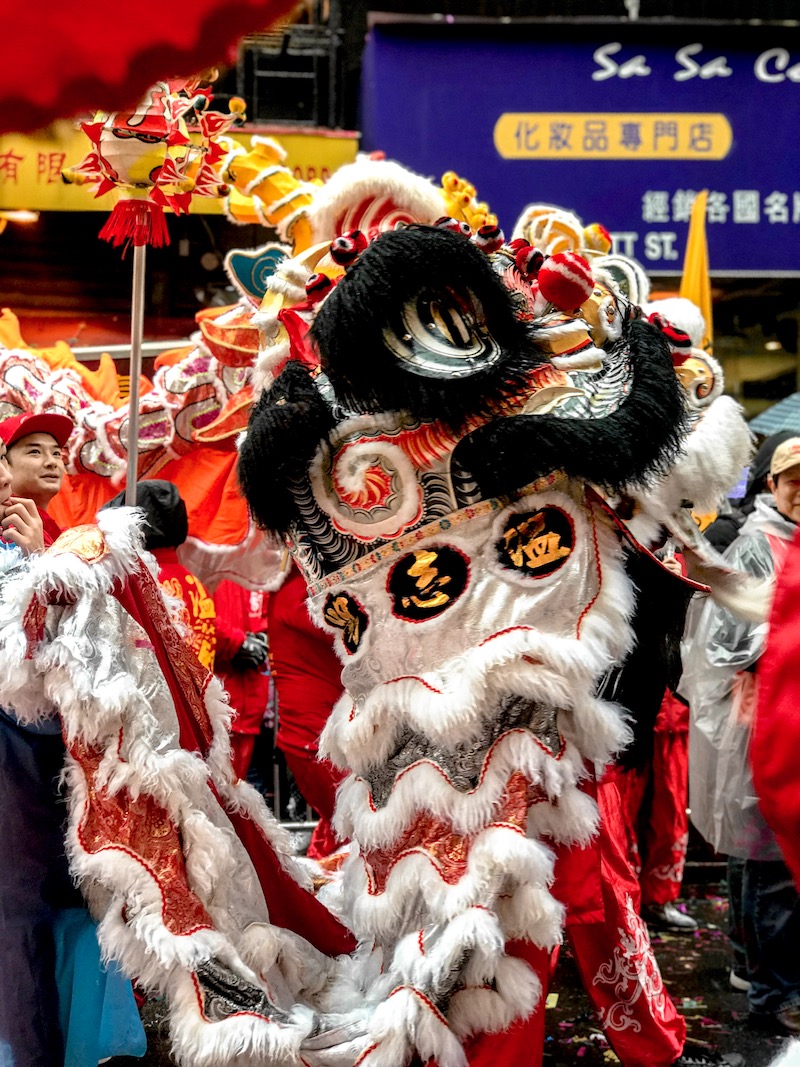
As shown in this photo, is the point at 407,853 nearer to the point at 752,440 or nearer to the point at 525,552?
the point at 525,552

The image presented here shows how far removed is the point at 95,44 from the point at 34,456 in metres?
3.00

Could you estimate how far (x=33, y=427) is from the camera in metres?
3.67

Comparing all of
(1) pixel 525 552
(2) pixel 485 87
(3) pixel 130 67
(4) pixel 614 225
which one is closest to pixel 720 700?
(1) pixel 525 552

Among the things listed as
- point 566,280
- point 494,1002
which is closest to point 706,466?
point 566,280

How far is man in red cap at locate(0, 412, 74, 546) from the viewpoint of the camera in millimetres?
3623

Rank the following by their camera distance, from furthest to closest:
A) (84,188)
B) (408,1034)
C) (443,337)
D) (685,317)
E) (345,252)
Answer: (84,188) < (685,317) < (345,252) < (443,337) < (408,1034)

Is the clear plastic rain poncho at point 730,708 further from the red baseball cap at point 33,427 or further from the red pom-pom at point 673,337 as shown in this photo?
the red baseball cap at point 33,427

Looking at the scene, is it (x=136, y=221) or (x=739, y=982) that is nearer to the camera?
(x=136, y=221)

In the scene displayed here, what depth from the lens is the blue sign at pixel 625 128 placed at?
28.2 feet

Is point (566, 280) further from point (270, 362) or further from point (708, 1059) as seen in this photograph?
point (708, 1059)

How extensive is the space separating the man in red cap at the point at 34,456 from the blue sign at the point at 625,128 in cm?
547

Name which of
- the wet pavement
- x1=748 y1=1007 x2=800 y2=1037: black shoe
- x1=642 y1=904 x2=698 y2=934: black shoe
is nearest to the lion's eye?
the wet pavement

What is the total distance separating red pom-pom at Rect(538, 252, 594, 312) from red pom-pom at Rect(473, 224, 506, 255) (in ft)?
0.45

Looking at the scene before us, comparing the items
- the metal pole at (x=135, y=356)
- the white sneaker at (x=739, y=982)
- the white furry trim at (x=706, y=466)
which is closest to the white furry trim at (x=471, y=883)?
the white furry trim at (x=706, y=466)
